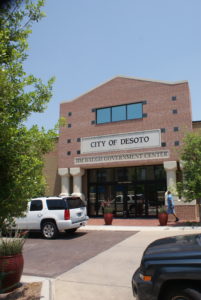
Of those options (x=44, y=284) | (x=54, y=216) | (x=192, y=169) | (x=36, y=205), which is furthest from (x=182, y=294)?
Result: (x=192, y=169)

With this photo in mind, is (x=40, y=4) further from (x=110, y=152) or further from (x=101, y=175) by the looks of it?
(x=101, y=175)

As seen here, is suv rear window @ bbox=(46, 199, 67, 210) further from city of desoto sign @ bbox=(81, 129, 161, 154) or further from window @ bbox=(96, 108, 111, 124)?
window @ bbox=(96, 108, 111, 124)

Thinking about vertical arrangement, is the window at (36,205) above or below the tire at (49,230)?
above

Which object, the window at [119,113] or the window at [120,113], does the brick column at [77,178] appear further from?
the window at [119,113]

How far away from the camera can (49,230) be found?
12.4m

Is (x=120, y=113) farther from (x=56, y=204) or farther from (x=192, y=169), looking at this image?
(x=56, y=204)

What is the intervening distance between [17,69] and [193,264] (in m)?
4.20

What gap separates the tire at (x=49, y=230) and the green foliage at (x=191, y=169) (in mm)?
7150

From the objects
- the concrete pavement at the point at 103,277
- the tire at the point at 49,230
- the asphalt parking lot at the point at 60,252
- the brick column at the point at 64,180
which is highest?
the brick column at the point at 64,180

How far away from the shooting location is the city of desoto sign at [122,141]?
1873 cm

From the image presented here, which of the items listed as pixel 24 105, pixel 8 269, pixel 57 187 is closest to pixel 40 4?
pixel 24 105

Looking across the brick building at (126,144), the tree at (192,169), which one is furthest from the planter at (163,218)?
the brick building at (126,144)

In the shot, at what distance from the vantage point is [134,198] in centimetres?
1975

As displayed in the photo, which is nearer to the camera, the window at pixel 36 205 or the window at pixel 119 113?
the window at pixel 36 205
